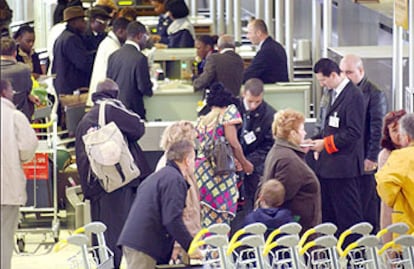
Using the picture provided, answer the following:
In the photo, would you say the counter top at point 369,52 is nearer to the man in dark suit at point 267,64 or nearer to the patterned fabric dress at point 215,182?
the man in dark suit at point 267,64

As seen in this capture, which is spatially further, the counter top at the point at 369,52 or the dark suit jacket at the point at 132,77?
the dark suit jacket at the point at 132,77

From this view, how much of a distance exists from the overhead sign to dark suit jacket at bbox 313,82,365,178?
2.02ft

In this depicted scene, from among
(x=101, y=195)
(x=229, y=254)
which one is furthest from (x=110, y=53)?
(x=229, y=254)

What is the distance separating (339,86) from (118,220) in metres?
1.98

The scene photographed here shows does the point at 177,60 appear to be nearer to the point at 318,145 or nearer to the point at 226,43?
the point at 226,43

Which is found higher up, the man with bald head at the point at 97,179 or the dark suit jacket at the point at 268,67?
the dark suit jacket at the point at 268,67

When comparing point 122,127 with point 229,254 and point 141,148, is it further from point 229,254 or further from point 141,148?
point 229,254

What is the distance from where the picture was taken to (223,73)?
1370 centimetres

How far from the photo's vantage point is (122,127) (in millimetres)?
11367

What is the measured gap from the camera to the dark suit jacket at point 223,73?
13.7m

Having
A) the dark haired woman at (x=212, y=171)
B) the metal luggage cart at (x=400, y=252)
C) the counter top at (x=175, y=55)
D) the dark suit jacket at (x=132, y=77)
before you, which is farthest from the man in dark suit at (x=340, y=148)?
the counter top at (x=175, y=55)

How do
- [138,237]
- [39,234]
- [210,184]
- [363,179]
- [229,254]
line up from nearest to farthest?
1. [229,254]
2. [138,237]
3. [210,184]
4. [363,179]
5. [39,234]

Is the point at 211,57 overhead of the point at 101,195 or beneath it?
overhead

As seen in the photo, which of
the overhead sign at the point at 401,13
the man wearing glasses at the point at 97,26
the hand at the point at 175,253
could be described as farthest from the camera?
the man wearing glasses at the point at 97,26
